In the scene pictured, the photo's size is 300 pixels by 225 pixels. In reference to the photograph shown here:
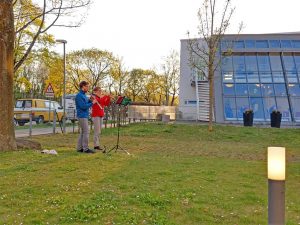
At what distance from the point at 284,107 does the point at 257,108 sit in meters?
2.01

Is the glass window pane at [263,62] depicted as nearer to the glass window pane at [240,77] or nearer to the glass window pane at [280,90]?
the glass window pane at [240,77]

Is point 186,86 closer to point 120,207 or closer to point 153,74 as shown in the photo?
point 153,74

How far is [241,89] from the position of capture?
28328 millimetres

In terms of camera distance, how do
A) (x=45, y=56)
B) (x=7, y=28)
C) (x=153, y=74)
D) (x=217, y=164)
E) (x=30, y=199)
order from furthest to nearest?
(x=153, y=74) → (x=45, y=56) → (x=7, y=28) → (x=217, y=164) → (x=30, y=199)

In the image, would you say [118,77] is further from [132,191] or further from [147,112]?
[132,191]

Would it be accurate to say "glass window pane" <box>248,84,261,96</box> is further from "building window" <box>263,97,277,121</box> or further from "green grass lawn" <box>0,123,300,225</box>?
"green grass lawn" <box>0,123,300,225</box>

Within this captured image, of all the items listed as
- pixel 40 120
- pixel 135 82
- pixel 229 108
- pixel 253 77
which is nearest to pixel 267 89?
pixel 253 77

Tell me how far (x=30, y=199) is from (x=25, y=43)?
2413cm

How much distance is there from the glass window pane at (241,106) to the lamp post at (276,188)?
991 inches

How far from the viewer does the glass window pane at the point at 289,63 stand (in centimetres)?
Answer: 2975

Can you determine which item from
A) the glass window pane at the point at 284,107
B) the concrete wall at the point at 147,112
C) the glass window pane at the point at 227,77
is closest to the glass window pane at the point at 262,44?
the glass window pane at the point at 227,77

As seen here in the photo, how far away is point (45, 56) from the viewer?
2930 centimetres

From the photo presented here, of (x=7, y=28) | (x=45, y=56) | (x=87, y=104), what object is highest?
(x=45, y=56)

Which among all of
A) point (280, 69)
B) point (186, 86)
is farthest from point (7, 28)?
point (186, 86)
